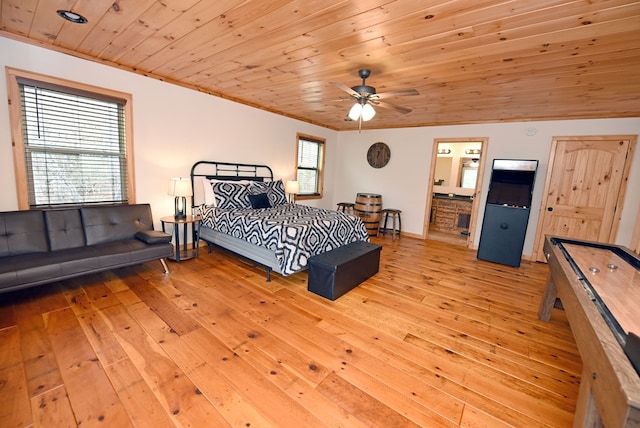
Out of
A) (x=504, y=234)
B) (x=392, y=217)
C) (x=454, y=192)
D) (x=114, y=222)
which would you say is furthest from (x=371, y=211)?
(x=114, y=222)

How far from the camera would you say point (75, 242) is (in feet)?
9.30

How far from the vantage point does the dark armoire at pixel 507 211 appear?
4.08m

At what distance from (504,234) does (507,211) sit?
0.35 m

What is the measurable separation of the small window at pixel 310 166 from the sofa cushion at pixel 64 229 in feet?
12.2

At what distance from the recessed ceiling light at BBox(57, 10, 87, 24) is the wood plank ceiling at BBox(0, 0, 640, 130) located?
0.16ft

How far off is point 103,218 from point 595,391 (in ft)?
13.2

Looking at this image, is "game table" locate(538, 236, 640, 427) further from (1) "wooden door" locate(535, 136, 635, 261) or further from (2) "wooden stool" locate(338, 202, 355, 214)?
(2) "wooden stool" locate(338, 202, 355, 214)

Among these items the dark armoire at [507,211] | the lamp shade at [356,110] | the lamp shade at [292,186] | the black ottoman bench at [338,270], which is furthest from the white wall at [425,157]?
the black ottoman bench at [338,270]

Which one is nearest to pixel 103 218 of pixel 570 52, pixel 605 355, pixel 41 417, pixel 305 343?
pixel 41 417

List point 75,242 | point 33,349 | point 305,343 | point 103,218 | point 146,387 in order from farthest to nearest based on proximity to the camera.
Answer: point 103,218, point 75,242, point 305,343, point 33,349, point 146,387

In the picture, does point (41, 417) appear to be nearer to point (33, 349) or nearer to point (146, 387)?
point (146, 387)

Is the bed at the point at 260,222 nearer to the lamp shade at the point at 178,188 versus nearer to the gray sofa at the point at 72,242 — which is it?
the lamp shade at the point at 178,188

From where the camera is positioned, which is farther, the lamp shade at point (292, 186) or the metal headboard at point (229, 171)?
the lamp shade at point (292, 186)

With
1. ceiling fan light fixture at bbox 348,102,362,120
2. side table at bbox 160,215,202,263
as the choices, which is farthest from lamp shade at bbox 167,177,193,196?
ceiling fan light fixture at bbox 348,102,362,120
